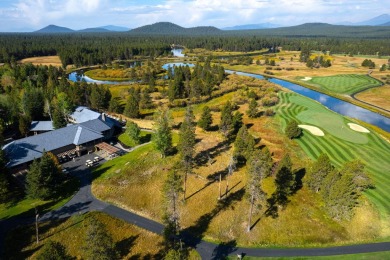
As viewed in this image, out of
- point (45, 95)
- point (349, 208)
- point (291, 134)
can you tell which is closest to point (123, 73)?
→ point (45, 95)

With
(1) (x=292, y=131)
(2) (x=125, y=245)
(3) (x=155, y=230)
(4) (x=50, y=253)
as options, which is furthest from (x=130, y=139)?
(4) (x=50, y=253)

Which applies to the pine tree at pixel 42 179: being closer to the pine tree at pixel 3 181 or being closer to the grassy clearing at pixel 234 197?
the pine tree at pixel 3 181

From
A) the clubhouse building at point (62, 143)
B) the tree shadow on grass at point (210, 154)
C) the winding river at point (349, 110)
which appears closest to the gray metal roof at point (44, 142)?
the clubhouse building at point (62, 143)

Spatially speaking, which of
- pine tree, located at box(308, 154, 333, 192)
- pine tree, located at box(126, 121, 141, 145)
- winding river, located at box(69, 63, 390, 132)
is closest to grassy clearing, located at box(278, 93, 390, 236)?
pine tree, located at box(308, 154, 333, 192)

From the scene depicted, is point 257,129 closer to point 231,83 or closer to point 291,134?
point 291,134

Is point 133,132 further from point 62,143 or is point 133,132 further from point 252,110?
point 252,110

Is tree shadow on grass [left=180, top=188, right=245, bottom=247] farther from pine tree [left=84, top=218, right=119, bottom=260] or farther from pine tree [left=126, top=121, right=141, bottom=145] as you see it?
pine tree [left=126, top=121, right=141, bottom=145]
